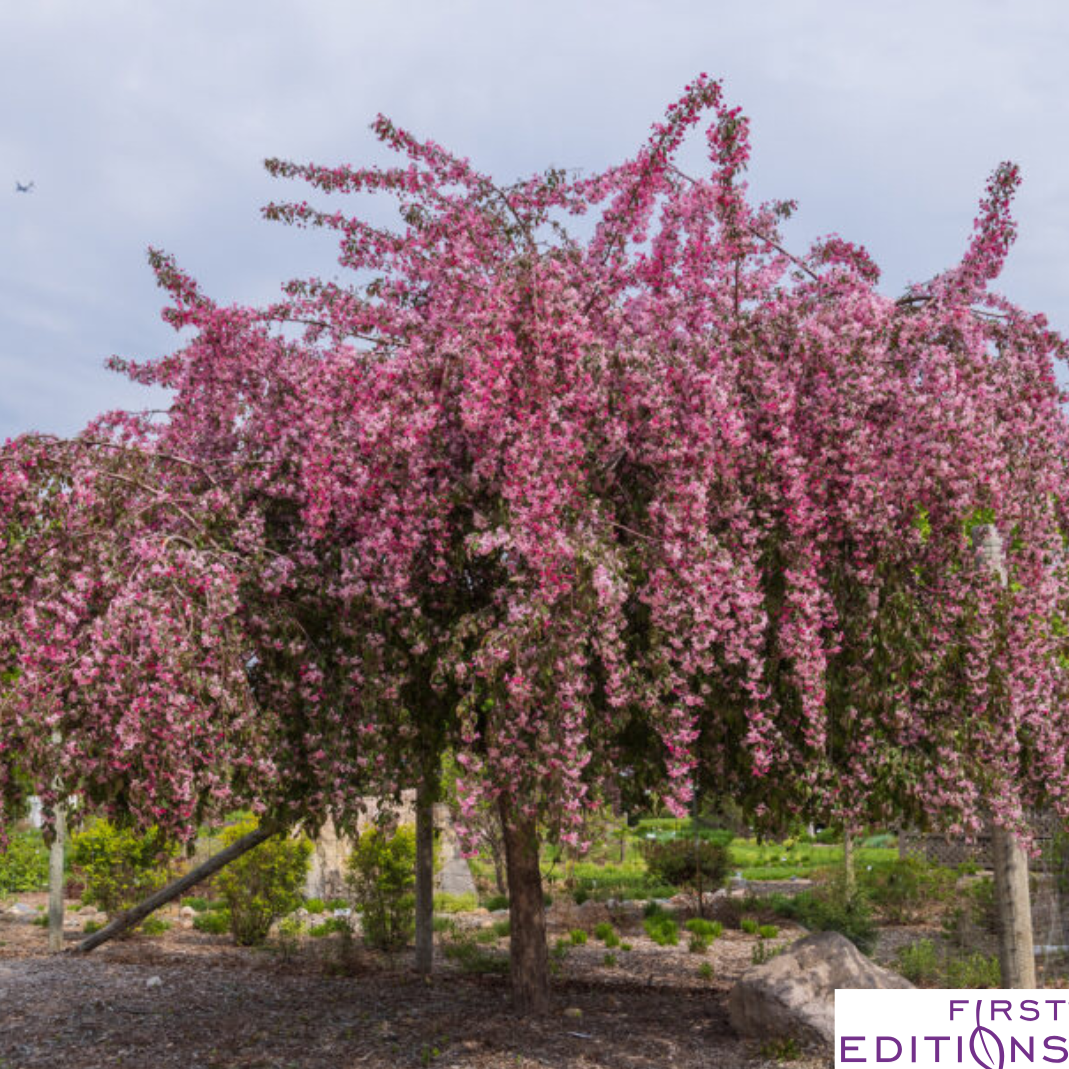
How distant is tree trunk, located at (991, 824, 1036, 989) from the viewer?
8.79 meters

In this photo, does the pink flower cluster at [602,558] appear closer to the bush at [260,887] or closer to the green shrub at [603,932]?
the green shrub at [603,932]

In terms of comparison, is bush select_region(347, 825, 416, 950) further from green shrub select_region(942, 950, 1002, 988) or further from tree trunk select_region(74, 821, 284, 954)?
green shrub select_region(942, 950, 1002, 988)

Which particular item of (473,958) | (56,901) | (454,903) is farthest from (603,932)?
(56,901)

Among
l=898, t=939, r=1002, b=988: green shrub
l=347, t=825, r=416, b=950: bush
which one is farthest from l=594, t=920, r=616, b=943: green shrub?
l=898, t=939, r=1002, b=988: green shrub

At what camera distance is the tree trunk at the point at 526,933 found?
344 inches

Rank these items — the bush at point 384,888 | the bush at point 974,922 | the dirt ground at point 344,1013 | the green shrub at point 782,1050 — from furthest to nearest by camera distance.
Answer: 1. the bush at point 384,888
2. the bush at point 974,922
3. the dirt ground at point 344,1013
4. the green shrub at point 782,1050

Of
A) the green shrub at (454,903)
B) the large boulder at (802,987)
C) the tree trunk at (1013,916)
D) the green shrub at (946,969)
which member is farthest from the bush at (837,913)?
the green shrub at (454,903)

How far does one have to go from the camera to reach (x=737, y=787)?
7.77 metres

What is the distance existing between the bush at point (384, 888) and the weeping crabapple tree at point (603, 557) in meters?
4.87

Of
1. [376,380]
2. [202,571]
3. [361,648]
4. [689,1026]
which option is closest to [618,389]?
[376,380]

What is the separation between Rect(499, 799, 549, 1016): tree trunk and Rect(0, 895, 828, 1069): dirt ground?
0.60 feet

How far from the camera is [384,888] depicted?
41.0ft

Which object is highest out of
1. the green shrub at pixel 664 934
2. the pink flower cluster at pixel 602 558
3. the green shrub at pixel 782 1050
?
the pink flower cluster at pixel 602 558

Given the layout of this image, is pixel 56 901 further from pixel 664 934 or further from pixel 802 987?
pixel 802 987
